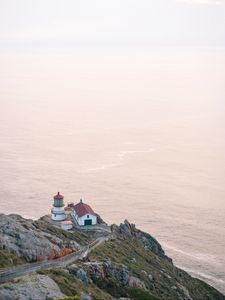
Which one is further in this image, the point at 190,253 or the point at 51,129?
the point at 51,129

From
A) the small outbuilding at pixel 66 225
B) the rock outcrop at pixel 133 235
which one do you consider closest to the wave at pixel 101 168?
the rock outcrop at pixel 133 235

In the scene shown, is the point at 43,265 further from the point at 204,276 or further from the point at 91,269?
the point at 204,276

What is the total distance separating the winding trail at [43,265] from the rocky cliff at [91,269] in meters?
0.53

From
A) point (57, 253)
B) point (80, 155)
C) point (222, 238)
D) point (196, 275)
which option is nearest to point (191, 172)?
point (80, 155)

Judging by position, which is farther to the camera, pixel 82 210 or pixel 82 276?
pixel 82 210

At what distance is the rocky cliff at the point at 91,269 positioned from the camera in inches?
1379

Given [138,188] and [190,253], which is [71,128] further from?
[190,253]

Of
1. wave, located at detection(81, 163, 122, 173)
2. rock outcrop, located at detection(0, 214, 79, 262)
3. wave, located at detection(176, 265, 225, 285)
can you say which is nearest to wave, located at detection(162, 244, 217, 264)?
wave, located at detection(176, 265, 225, 285)

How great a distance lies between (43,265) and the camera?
41.1 metres

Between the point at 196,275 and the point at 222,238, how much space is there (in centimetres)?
1348

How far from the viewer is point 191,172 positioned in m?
122

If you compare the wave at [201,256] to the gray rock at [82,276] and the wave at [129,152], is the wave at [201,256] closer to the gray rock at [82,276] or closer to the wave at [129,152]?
the gray rock at [82,276]

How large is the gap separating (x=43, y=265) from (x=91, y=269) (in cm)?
357

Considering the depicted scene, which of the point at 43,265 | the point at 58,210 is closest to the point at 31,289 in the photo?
the point at 43,265
